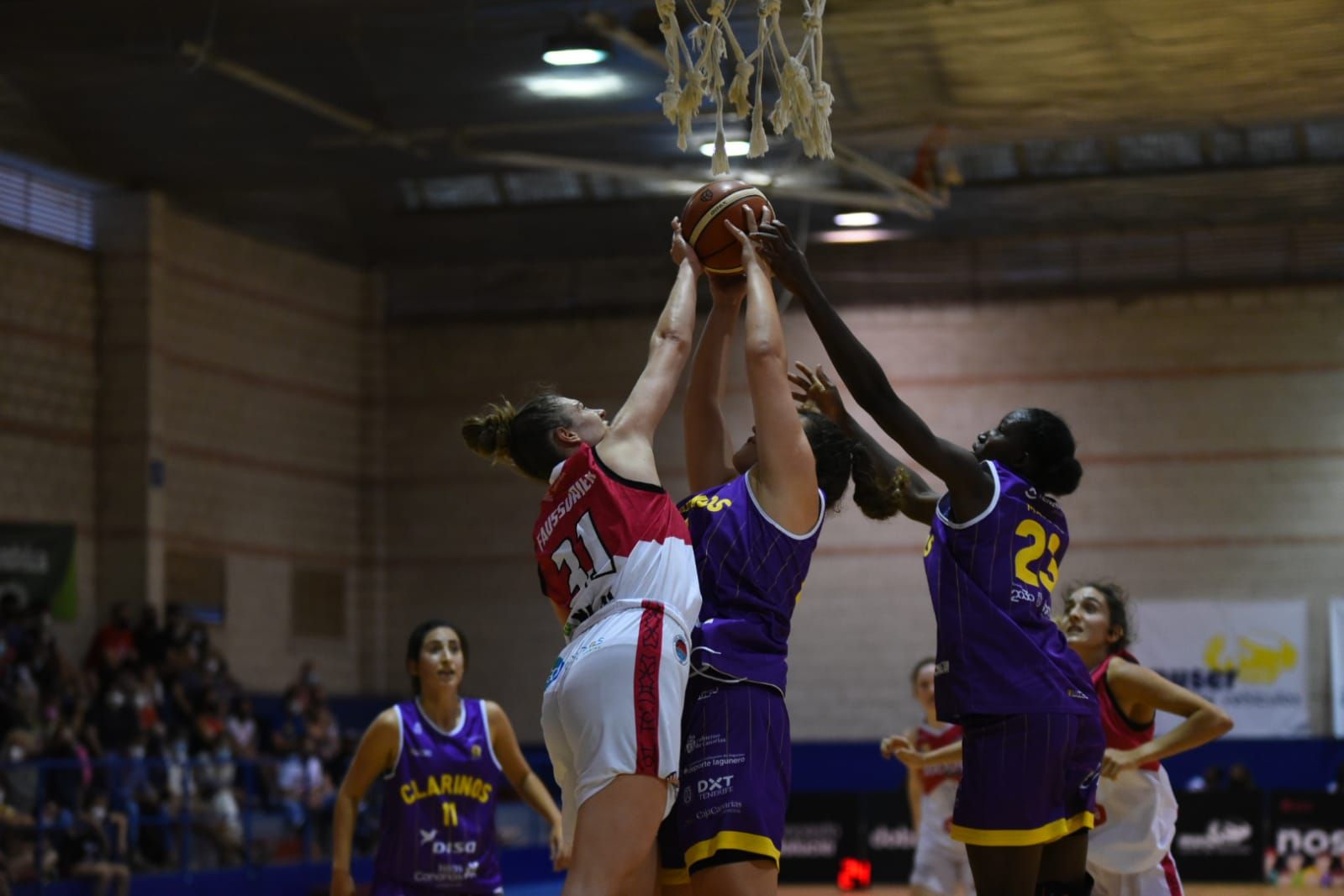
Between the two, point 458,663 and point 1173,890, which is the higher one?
point 458,663

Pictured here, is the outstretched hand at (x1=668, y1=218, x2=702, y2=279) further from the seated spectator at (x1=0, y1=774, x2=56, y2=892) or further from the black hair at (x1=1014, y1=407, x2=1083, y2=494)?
the seated spectator at (x1=0, y1=774, x2=56, y2=892)

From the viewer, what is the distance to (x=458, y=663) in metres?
7.25

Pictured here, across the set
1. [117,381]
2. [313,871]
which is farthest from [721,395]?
[117,381]

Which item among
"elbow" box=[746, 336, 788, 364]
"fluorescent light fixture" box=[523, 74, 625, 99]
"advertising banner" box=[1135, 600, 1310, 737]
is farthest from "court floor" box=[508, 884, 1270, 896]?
"elbow" box=[746, 336, 788, 364]

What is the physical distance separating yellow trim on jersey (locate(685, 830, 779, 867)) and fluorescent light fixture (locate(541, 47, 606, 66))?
9768 mm

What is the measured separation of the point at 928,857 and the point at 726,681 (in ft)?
18.7

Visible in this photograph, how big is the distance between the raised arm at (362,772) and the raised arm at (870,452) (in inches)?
104

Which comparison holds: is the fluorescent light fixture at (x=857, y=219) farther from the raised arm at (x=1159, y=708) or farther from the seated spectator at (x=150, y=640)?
the raised arm at (x=1159, y=708)

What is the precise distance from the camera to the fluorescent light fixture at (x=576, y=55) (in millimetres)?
12977

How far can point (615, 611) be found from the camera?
13.7 ft

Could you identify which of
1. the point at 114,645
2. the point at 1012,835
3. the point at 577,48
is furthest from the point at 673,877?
the point at 114,645

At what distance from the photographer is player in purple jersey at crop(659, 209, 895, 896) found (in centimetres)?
416

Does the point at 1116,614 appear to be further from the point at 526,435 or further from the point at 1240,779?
the point at 1240,779

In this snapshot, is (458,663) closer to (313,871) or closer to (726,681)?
(726,681)
